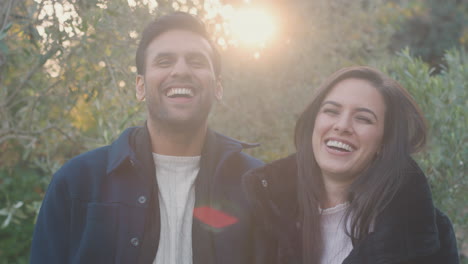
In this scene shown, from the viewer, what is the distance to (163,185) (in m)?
2.68

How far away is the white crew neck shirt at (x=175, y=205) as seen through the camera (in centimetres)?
253

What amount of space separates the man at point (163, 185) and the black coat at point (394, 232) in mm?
107

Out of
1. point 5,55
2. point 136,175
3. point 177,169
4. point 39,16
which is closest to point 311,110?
point 177,169

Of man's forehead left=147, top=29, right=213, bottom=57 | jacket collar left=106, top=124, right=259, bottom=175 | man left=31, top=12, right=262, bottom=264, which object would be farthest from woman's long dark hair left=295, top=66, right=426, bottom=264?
man's forehead left=147, top=29, right=213, bottom=57

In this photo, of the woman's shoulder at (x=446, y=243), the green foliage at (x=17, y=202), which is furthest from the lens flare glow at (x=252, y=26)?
the woman's shoulder at (x=446, y=243)

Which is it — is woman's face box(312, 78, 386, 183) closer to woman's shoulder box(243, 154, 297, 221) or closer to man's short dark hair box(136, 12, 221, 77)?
woman's shoulder box(243, 154, 297, 221)

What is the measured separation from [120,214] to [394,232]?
57.8 inches

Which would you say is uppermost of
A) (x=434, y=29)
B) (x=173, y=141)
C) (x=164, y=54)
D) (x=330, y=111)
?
(x=434, y=29)

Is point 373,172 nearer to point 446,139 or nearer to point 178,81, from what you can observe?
point 178,81

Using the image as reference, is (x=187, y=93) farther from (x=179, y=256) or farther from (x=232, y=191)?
(x=179, y=256)

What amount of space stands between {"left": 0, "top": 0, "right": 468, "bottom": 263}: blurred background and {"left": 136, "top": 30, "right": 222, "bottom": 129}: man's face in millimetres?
777

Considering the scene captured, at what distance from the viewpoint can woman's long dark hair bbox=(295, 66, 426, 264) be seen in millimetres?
2498

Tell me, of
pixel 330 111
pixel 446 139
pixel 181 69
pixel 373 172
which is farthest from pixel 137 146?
pixel 446 139

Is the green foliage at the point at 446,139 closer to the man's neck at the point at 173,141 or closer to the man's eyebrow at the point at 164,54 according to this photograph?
the man's neck at the point at 173,141
